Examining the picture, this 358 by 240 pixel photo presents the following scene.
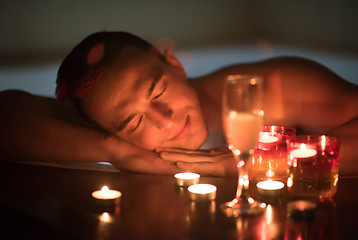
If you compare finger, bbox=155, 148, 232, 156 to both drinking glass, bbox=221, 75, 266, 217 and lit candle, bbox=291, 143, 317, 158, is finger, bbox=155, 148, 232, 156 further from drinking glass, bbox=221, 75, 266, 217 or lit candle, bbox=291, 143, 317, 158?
drinking glass, bbox=221, 75, 266, 217

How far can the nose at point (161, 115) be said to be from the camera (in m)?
1.65

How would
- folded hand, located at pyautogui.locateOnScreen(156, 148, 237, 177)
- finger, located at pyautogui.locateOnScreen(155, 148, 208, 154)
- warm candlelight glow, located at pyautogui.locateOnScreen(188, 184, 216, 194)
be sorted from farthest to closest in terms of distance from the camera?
finger, located at pyautogui.locateOnScreen(155, 148, 208, 154) → folded hand, located at pyautogui.locateOnScreen(156, 148, 237, 177) → warm candlelight glow, located at pyautogui.locateOnScreen(188, 184, 216, 194)

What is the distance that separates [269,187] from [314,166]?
16 cm

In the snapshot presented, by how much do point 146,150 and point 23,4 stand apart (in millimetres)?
1658

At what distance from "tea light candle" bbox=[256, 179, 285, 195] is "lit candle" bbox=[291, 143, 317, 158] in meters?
0.11

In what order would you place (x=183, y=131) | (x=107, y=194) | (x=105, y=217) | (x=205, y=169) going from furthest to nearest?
(x=183, y=131) → (x=205, y=169) → (x=107, y=194) → (x=105, y=217)

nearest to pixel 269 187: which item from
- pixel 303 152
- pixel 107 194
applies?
pixel 303 152

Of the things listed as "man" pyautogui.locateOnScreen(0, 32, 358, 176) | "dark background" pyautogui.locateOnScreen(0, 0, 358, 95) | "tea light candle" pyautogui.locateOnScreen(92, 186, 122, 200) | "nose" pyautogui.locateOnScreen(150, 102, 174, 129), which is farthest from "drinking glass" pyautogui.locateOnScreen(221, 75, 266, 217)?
"dark background" pyautogui.locateOnScreen(0, 0, 358, 95)

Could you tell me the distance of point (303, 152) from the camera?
3.91ft

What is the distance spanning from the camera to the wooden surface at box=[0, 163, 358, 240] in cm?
102

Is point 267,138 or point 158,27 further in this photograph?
point 158,27

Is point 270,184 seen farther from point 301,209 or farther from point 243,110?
point 243,110

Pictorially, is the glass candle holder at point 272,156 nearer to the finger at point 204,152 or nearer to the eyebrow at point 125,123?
the finger at point 204,152

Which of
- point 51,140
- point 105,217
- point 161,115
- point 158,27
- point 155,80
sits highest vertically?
point 158,27
